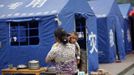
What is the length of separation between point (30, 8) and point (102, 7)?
653cm

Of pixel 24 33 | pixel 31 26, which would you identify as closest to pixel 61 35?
pixel 31 26

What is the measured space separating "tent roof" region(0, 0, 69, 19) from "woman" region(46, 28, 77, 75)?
5063mm

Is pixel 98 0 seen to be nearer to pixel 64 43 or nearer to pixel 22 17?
pixel 22 17

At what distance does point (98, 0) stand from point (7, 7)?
727cm

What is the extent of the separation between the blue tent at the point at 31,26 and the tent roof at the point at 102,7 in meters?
4.72

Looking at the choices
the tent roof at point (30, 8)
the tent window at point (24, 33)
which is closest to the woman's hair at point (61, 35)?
the tent roof at point (30, 8)

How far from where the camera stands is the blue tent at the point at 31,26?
36.4 ft

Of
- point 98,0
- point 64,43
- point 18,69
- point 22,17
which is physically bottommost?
point 18,69

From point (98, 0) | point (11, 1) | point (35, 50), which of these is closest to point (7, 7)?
point (11, 1)

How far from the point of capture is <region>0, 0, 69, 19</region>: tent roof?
37.4 feet

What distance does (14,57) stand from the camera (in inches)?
457

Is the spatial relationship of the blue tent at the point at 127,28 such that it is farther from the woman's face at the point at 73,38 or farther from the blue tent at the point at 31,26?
the woman's face at the point at 73,38

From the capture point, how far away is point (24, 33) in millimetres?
11594

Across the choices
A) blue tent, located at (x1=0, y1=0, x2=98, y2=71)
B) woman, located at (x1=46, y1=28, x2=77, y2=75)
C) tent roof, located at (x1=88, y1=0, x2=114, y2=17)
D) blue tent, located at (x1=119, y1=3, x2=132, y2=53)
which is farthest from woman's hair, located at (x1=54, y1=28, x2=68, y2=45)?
blue tent, located at (x1=119, y1=3, x2=132, y2=53)
